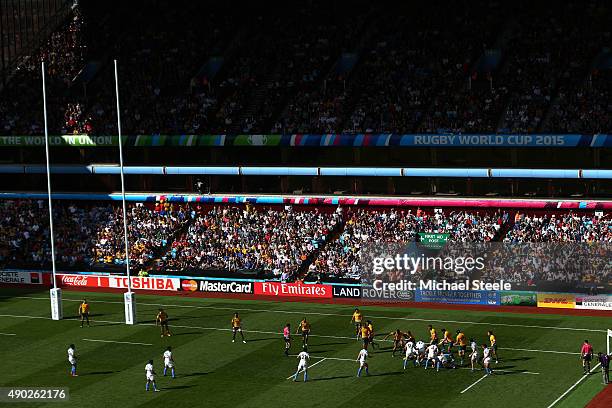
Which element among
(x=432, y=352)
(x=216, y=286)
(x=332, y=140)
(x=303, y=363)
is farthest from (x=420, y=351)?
(x=332, y=140)

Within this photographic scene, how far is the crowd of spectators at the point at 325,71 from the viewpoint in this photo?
2751 inches

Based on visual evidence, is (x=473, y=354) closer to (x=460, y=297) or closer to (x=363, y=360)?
(x=363, y=360)

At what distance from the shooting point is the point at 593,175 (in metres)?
65.6

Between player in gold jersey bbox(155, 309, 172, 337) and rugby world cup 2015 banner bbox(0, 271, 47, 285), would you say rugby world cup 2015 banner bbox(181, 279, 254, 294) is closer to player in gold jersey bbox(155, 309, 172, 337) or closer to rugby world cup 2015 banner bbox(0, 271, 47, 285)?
player in gold jersey bbox(155, 309, 172, 337)

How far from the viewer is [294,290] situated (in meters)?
66.4

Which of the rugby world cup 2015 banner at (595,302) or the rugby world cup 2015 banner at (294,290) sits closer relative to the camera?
the rugby world cup 2015 banner at (595,302)

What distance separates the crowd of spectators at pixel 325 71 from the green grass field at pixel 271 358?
49.3ft

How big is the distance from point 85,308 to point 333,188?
2026 cm

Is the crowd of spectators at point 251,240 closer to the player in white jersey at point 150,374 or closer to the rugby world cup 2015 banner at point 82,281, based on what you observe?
the rugby world cup 2015 banner at point 82,281

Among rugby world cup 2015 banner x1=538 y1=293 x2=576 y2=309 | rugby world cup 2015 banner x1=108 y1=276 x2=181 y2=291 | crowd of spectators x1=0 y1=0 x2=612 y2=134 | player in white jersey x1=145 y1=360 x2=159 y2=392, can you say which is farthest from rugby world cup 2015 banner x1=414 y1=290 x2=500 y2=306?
player in white jersey x1=145 y1=360 x2=159 y2=392

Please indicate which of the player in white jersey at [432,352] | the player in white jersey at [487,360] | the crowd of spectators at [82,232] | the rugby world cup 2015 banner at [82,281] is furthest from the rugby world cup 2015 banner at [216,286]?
the player in white jersey at [487,360]

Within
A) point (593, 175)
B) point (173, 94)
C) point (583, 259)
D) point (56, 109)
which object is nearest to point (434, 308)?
point (583, 259)

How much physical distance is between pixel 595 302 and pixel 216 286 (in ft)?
76.9

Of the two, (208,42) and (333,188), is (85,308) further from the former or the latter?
(208,42)
